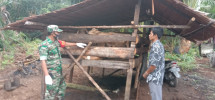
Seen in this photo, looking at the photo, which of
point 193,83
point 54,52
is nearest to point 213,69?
point 193,83

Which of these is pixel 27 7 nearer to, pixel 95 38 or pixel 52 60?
pixel 52 60

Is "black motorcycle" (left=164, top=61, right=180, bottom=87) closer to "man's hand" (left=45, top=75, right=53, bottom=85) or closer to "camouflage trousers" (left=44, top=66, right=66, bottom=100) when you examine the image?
"camouflage trousers" (left=44, top=66, right=66, bottom=100)

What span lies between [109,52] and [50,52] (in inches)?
57.0

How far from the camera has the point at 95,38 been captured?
13.7 ft

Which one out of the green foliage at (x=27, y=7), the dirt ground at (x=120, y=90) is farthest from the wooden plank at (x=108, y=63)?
the green foliage at (x=27, y=7)

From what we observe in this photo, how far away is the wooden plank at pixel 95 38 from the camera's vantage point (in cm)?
383

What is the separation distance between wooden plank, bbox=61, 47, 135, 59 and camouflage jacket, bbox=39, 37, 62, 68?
1.78 feet

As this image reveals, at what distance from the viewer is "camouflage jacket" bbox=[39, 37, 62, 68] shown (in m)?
3.60

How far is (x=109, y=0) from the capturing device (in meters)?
3.55

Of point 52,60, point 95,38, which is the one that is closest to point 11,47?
point 52,60

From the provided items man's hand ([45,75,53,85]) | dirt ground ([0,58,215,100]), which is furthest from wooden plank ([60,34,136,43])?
dirt ground ([0,58,215,100])

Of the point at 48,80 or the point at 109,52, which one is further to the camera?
the point at 109,52

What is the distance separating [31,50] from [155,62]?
9.29 m

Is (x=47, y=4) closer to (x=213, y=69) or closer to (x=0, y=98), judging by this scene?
(x=0, y=98)
